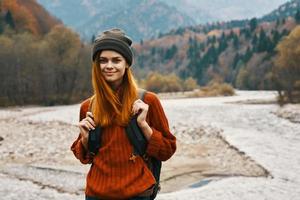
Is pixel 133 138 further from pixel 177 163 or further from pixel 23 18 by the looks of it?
pixel 23 18

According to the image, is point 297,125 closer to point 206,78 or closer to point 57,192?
point 57,192

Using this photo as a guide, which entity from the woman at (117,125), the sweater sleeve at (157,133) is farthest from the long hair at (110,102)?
the sweater sleeve at (157,133)

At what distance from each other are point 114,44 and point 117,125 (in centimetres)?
59

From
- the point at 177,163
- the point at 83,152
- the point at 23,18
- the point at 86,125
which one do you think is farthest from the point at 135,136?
the point at 23,18

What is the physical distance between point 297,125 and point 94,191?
31464mm

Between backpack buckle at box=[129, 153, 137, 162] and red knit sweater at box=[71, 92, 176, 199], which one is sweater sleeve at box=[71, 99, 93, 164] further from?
backpack buckle at box=[129, 153, 137, 162]

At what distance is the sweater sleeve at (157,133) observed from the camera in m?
3.38

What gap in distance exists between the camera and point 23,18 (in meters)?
95.7

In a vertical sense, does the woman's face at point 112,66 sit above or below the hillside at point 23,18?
above

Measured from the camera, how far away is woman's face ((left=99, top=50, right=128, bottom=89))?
11.1 feet

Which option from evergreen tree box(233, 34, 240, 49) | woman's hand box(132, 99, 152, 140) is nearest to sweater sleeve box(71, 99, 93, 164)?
woman's hand box(132, 99, 152, 140)

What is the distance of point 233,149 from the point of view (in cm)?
2164

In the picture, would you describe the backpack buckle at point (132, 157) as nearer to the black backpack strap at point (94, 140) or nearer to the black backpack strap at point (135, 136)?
the black backpack strap at point (135, 136)

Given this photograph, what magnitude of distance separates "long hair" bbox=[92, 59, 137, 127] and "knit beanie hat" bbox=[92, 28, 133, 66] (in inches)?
5.9
